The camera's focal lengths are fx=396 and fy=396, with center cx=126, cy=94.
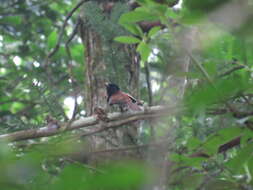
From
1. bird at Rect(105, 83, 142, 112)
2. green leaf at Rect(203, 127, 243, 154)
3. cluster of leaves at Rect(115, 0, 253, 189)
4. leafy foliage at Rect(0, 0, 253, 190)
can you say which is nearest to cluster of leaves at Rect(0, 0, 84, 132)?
leafy foliage at Rect(0, 0, 253, 190)

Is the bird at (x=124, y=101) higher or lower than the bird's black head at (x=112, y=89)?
lower

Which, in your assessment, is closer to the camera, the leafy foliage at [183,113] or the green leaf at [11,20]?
the leafy foliage at [183,113]

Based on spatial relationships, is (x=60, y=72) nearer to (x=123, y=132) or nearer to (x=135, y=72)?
(x=135, y=72)

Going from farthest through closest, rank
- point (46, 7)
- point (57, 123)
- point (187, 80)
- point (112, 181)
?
point (46, 7) < point (187, 80) < point (57, 123) < point (112, 181)

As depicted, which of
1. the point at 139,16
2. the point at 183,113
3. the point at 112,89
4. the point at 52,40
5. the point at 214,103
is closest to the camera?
the point at 214,103

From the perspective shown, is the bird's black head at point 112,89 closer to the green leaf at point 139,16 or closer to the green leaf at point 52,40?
the green leaf at point 139,16

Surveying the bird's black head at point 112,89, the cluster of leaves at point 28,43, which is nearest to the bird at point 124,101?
the bird's black head at point 112,89

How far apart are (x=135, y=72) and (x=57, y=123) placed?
4.35 ft

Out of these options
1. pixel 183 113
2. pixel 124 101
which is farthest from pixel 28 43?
pixel 183 113

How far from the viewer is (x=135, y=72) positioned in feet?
10.1

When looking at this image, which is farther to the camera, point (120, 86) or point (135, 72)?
point (135, 72)

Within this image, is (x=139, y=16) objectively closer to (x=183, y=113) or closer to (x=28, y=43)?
(x=183, y=113)

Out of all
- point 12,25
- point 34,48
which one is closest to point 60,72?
point 34,48

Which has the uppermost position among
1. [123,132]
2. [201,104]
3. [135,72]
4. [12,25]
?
[12,25]
